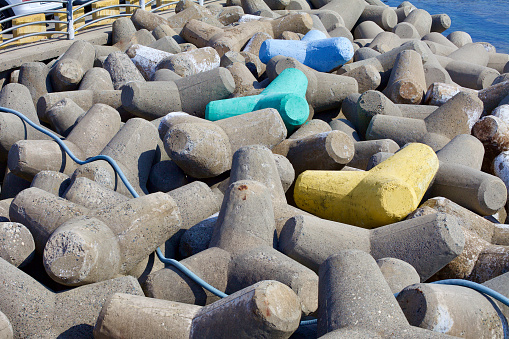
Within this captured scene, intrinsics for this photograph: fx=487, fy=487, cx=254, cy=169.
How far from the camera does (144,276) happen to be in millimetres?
2615

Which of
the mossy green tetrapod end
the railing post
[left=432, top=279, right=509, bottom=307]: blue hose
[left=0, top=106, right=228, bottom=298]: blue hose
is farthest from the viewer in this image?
the railing post

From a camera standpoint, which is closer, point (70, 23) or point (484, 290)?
point (484, 290)

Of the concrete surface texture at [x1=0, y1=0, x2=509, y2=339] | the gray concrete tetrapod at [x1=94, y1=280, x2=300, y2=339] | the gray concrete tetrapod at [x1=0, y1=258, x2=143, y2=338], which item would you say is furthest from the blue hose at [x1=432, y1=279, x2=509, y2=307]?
the gray concrete tetrapod at [x1=0, y1=258, x2=143, y2=338]

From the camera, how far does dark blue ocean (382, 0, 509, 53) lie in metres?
12.6

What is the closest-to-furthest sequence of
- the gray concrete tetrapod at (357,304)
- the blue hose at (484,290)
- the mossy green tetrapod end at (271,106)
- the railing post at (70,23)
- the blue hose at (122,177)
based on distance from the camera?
the gray concrete tetrapod at (357,304), the blue hose at (484,290), the blue hose at (122,177), the mossy green tetrapod end at (271,106), the railing post at (70,23)

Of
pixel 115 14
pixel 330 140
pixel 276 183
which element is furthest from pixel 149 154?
pixel 115 14

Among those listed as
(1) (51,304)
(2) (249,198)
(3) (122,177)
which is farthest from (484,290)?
(3) (122,177)

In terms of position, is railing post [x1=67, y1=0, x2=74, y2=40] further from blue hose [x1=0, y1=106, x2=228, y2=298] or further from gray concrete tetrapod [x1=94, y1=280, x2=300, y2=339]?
gray concrete tetrapod [x1=94, y1=280, x2=300, y2=339]

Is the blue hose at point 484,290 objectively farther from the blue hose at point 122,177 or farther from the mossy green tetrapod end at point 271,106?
the mossy green tetrapod end at point 271,106

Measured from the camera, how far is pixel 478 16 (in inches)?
614

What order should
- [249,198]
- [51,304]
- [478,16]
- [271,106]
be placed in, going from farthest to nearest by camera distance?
[478,16] < [271,106] < [249,198] < [51,304]

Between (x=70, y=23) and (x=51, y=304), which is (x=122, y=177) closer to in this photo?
(x=51, y=304)

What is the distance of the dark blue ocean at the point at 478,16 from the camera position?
12611 millimetres

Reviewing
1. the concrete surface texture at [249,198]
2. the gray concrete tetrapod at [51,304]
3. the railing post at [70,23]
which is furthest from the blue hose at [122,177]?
the railing post at [70,23]
